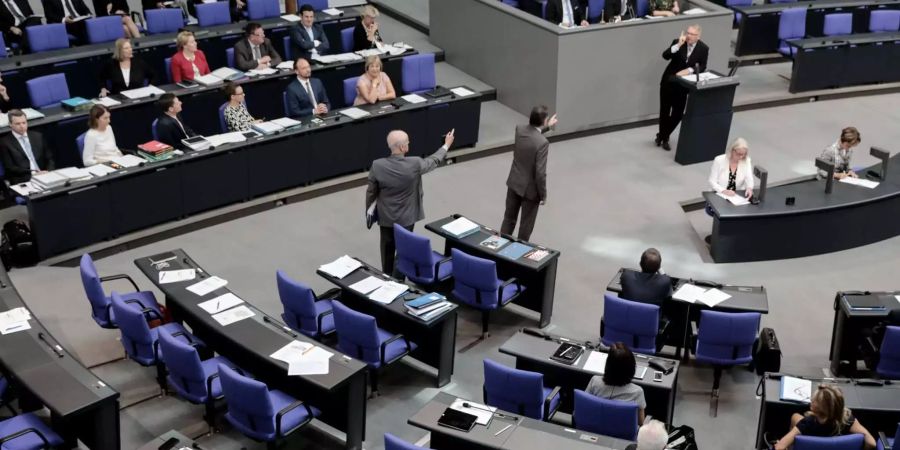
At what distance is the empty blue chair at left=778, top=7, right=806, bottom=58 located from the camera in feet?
50.9

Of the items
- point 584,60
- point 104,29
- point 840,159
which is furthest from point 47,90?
point 840,159

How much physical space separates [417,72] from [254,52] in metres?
2.08

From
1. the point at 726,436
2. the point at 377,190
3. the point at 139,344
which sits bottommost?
the point at 726,436

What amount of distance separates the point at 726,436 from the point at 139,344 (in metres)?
4.62

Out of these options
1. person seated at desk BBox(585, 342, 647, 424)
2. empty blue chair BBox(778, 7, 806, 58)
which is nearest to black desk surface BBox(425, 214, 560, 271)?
person seated at desk BBox(585, 342, 647, 424)

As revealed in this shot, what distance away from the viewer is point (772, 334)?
27.7 feet

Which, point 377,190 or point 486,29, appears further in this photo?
point 486,29

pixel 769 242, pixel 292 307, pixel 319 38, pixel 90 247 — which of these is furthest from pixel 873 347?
pixel 319 38

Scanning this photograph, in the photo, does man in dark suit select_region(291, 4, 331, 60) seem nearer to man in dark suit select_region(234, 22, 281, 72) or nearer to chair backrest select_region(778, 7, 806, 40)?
man in dark suit select_region(234, 22, 281, 72)

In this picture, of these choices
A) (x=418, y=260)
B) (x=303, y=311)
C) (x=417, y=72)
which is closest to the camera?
(x=303, y=311)

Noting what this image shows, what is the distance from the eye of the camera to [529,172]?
9.94 metres

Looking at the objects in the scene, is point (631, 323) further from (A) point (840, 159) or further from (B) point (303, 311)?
(A) point (840, 159)

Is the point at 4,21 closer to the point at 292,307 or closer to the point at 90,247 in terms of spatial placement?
the point at 90,247

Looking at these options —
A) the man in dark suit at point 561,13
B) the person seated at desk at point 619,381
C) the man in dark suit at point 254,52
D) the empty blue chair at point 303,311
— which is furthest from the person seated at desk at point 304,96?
the person seated at desk at point 619,381
